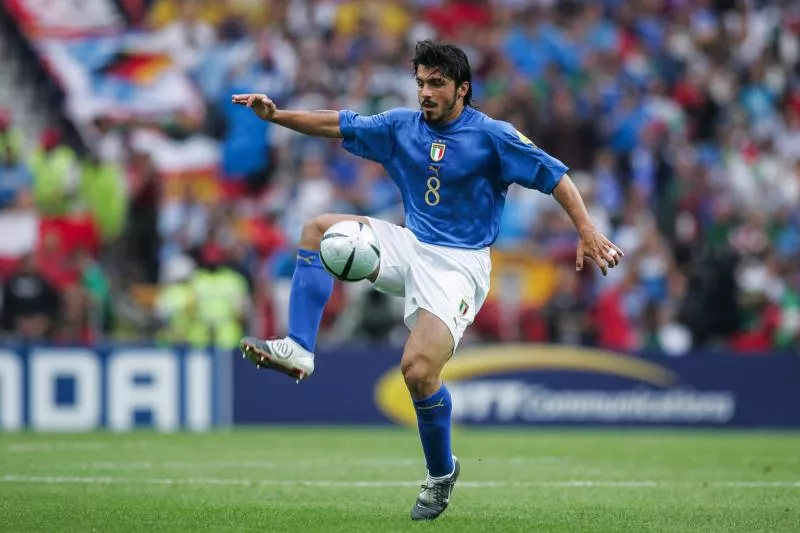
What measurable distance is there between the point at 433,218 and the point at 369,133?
649 millimetres

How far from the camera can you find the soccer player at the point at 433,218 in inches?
314

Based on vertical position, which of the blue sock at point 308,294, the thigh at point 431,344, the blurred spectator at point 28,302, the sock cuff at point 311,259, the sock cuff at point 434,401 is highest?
the sock cuff at point 311,259

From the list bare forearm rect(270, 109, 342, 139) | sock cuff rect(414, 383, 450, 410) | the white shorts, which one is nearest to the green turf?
sock cuff rect(414, 383, 450, 410)

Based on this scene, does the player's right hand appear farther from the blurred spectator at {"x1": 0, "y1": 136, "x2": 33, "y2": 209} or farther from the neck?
the blurred spectator at {"x1": 0, "y1": 136, "x2": 33, "y2": 209}

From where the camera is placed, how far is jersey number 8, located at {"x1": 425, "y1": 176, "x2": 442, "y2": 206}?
826 centimetres

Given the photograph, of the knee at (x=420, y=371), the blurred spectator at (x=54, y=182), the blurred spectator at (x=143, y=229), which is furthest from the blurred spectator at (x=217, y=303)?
the knee at (x=420, y=371)

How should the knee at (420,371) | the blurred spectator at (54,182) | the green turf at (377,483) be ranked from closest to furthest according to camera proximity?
the green turf at (377,483) < the knee at (420,371) < the blurred spectator at (54,182)

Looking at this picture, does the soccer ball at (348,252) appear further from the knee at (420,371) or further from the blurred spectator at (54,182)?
the blurred spectator at (54,182)

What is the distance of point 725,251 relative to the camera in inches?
711

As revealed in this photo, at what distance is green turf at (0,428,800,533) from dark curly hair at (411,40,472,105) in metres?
2.54

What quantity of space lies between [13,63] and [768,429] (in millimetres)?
12125

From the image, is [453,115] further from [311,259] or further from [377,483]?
[377,483]

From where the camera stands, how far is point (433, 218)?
8305mm

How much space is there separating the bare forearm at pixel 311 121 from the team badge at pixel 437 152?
0.62m
